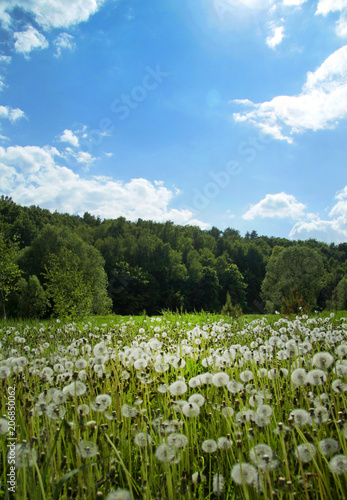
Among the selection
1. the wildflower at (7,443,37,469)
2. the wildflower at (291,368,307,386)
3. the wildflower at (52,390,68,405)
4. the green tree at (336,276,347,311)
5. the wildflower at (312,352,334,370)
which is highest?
the wildflower at (312,352,334,370)

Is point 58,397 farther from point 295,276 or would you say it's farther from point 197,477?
point 295,276

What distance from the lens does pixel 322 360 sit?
204 centimetres

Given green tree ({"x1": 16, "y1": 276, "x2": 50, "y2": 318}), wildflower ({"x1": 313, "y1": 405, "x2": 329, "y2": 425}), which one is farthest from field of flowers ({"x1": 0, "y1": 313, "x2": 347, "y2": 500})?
green tree ({"x1": 16, "y1": 276, "x2": 50, "y2": 318})

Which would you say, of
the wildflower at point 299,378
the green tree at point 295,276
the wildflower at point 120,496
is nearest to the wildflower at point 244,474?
the wildflower at point 120,496

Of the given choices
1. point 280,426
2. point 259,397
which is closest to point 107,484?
point 280,426

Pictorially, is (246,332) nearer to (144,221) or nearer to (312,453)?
(312,453)

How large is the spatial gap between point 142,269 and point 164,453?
5568 cm

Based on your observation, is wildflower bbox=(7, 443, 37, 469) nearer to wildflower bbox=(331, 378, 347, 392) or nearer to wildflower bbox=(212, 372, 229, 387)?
wildflower bbox=(212, 372, 229, 387)

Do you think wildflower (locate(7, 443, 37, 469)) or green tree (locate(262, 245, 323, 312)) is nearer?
wildflower (locate(7, 443, 37, 469))

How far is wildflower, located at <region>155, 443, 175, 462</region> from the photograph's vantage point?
1484 mm

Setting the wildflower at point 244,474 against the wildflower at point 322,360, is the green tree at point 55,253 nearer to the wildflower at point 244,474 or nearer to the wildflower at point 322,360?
the wildflower at point 322,360

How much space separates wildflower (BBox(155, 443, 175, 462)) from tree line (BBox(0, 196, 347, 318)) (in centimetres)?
1511

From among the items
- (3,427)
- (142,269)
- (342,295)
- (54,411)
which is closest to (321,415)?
(54,411)

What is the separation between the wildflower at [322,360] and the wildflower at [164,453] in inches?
43.9
